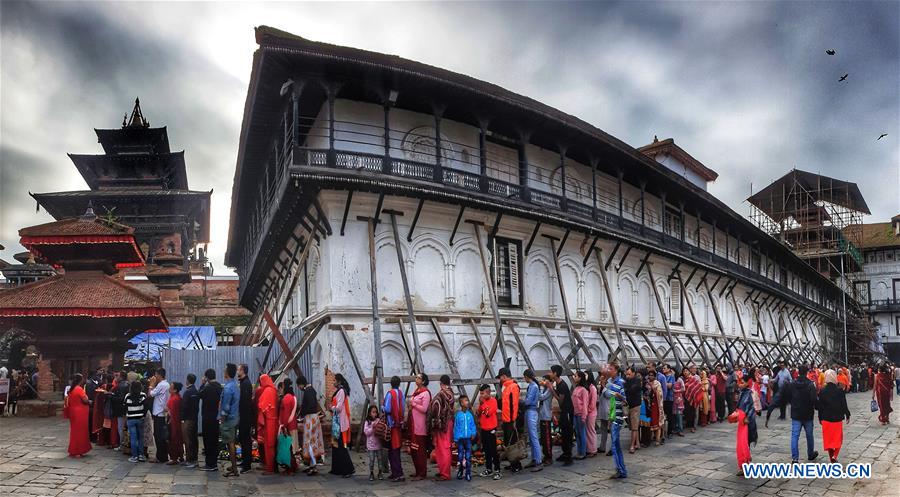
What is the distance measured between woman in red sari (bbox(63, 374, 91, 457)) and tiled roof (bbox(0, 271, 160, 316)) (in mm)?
6185

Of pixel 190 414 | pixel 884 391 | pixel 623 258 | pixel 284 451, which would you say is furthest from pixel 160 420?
pixel 884 391

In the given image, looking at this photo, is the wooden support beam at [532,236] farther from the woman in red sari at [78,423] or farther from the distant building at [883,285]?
the distant building at [883,285]

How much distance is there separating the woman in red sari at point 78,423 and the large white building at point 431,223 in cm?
402

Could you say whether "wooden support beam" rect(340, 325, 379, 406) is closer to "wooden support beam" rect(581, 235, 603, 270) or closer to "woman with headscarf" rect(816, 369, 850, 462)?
"woman with headscarf" rect(816, 369, 850, 462)

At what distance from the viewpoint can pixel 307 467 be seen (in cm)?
1095

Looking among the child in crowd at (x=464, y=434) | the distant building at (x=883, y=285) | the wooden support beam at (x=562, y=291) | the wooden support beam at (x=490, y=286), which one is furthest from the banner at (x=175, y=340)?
the distant building at (x=883, y=285)

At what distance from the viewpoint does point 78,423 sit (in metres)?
11.5

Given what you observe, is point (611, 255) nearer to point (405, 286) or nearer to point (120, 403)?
point (405, 286)

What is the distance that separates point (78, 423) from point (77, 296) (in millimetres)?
7424

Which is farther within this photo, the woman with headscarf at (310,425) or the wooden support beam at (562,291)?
the wooden support beam at (562,291)

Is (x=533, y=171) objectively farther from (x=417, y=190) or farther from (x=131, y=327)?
(x=131, y=327)

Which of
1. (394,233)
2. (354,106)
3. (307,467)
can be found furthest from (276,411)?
(354,106)

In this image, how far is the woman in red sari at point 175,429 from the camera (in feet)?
36.0

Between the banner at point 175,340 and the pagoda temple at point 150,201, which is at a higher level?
the pagoda temple at point 150,201
